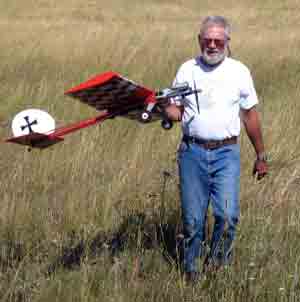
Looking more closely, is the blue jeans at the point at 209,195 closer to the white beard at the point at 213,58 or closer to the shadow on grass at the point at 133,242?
the shadow on grass at the point at 133,242

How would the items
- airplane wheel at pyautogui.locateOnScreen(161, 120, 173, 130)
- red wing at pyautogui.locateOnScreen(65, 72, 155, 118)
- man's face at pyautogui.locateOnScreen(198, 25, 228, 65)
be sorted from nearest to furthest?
1. red wing at pyautogui.locateOnScreen(65, 72, 155, 118)
2. airplane wheel at pyautogui.locateOnScreen(161, 120, 173, 130)
3. man's face at pyautogui.locateOnScreen(198, 25, 228, 65)

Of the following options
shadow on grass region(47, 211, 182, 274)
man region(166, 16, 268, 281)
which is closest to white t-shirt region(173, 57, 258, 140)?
man region(166, 16, 268, 281)

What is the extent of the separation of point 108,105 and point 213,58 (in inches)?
27.8

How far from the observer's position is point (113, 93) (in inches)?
142

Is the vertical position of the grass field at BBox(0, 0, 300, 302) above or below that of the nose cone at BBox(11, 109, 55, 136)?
below

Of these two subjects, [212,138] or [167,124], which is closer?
[167,124]

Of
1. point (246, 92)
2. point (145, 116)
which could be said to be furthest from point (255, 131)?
point (145, 116)

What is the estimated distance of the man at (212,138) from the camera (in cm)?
414

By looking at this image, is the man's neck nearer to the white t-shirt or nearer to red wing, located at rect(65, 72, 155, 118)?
the white t-shirt

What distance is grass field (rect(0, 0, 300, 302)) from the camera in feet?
13.1

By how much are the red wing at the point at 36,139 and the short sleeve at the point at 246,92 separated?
1.11 metres

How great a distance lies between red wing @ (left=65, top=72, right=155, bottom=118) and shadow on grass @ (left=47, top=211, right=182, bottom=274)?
37.9 inches

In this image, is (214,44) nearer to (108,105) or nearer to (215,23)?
(215,23)

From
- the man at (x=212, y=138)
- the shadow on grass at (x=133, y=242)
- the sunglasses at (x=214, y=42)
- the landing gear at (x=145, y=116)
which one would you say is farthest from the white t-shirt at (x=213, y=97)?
the shadow on grass at (x=133, y=242)
